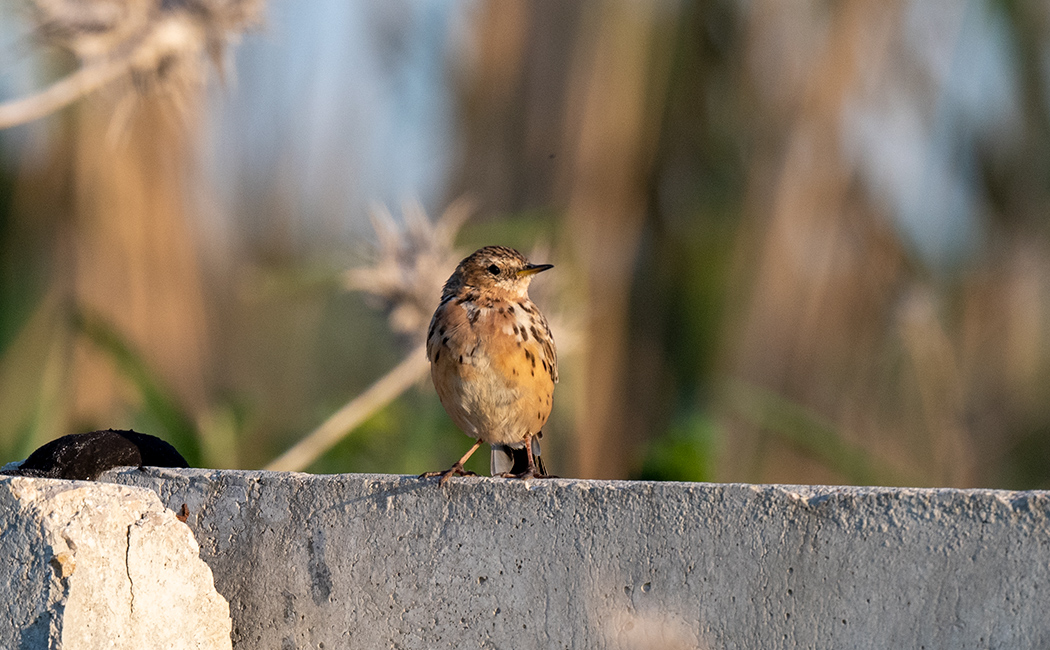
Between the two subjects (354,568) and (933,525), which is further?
(354,568)

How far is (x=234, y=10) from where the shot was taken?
5.08m

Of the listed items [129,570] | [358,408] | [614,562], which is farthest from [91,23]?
[614,562]

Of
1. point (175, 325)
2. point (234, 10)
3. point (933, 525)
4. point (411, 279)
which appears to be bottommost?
point (933, 525)

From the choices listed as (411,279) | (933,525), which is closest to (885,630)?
(933,525)

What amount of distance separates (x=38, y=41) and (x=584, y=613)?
11.9 feet

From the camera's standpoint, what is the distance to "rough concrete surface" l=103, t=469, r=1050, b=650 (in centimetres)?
217

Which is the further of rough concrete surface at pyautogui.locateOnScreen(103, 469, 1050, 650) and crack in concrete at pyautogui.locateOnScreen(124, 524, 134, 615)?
crack in concrete at pyautogui.locateOnScreen(124, 524, 134, 615)

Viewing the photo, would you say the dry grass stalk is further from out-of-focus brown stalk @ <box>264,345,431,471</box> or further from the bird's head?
the bird's head

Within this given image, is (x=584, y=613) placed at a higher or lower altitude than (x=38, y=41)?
lower

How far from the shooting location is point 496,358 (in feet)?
10.6

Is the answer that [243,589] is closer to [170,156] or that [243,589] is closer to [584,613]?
[584,613]

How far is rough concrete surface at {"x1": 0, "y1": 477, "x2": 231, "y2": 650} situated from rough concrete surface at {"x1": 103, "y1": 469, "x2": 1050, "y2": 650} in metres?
0.16

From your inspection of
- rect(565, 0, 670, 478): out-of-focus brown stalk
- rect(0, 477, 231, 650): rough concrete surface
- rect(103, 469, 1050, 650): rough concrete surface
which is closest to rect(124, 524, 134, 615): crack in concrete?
rect(0, 477, 231, 650): rough concrete surface

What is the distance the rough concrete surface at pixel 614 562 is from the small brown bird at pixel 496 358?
0.61 meters
